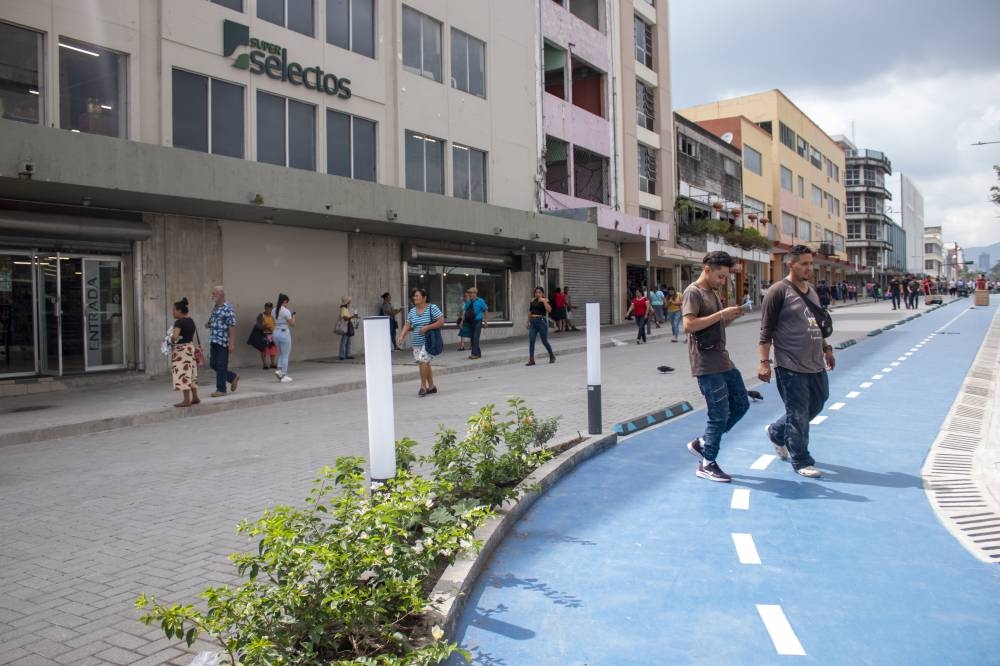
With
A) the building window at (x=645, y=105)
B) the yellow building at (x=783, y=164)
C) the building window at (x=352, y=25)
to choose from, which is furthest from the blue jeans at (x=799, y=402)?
the yellow building at (x=783, y=164)

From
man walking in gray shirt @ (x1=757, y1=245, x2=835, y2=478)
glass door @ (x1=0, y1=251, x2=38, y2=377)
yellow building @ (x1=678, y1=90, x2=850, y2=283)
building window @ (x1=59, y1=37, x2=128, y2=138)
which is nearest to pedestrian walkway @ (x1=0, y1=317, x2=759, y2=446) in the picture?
glass door @ (x1=0, y1=251, x2=38, y2=377)

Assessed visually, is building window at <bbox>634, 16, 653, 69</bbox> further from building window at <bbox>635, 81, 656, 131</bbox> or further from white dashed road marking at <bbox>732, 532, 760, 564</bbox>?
white dashed road marking at <bbox>732, 532, 760, 564</bbox>

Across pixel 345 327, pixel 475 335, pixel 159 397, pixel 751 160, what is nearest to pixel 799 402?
pixel 159 397

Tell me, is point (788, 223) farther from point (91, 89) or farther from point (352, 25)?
point (91, 89)

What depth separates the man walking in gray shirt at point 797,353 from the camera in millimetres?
6234

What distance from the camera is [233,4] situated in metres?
16.9

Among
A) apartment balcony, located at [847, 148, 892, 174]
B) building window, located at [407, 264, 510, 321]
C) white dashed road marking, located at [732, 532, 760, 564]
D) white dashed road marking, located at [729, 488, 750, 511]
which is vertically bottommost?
white dashed road marking, located at [732, 532, 760, 564]

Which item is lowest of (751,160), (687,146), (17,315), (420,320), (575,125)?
(420,320)

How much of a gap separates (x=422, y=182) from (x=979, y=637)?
794 inches

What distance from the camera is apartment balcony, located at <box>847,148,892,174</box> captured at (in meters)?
94.2

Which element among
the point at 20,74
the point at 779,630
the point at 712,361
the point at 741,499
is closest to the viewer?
the point at 779,630

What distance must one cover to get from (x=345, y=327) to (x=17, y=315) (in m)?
6.98

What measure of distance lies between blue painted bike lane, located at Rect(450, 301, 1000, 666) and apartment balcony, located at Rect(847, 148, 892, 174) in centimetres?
9810

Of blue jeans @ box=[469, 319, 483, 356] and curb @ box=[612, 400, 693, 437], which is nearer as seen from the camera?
curb @ box=[612, 400, 693, 437]
